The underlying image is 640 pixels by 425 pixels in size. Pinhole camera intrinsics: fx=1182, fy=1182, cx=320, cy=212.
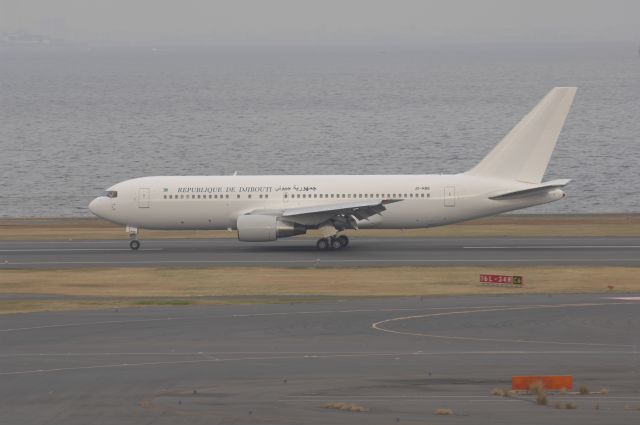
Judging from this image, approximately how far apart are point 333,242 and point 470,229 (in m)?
11.9

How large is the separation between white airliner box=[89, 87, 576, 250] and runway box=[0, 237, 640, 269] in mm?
1395

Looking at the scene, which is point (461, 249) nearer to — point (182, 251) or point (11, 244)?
point (182, 251)

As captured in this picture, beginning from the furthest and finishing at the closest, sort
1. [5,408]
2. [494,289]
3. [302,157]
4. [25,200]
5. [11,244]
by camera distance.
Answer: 1. [302,157]
2. [25,200]
3. [11,244]
4. [494,289]
5. [5,408]

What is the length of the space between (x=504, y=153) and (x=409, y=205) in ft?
18.7

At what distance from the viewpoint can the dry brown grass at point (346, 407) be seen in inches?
1160

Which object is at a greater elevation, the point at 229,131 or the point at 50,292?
the point at 229,131

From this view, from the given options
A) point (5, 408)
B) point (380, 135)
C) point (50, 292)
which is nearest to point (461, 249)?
point (50, 292)

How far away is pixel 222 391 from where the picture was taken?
31.6 metres

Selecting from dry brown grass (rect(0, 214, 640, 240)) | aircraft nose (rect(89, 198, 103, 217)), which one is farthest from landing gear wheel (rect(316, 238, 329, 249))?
aircraft nose (rect(89, 198, 103, 217))

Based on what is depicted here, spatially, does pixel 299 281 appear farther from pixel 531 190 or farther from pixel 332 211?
pixel 531 190

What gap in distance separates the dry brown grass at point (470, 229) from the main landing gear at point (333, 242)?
143 centimetres

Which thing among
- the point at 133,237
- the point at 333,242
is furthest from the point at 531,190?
the point at 133,237

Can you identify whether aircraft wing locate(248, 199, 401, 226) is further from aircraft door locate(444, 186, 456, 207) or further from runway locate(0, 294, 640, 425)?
runway locate(0, 294, 640, 425)

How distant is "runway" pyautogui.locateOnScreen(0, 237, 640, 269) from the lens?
189 ft
